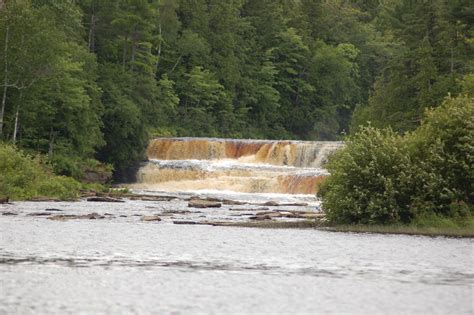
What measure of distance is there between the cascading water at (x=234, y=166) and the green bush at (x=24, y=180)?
1708 cm

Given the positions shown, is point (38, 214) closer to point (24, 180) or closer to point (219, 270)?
point (24, 180)

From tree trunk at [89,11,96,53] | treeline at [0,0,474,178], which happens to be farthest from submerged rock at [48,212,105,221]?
tree trunk at [89,11,96,53]

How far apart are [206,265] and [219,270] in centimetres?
130

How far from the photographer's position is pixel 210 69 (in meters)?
132

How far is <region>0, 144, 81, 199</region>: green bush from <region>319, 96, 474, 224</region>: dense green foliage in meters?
22.4

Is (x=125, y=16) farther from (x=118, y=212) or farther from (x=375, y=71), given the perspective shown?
(x=375, y=71)

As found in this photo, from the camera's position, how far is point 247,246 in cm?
3844

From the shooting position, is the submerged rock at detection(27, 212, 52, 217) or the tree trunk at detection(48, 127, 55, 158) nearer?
the submerged rock at detection(27, 212, 52, 217)

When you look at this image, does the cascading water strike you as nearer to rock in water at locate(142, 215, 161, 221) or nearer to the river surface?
rock in water at locate(142, 215, 161, 221)

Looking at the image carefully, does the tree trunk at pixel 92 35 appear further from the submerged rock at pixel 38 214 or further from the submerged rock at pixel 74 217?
the submerged rock at pixel 74 217

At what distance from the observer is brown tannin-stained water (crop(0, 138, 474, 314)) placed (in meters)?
25.3

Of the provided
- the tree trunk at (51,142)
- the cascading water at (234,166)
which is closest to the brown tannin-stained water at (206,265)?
Answer: the tree trunk at (51,142)

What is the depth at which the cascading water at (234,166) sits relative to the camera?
250 ft

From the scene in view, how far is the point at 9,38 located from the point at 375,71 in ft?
Answer: 318
